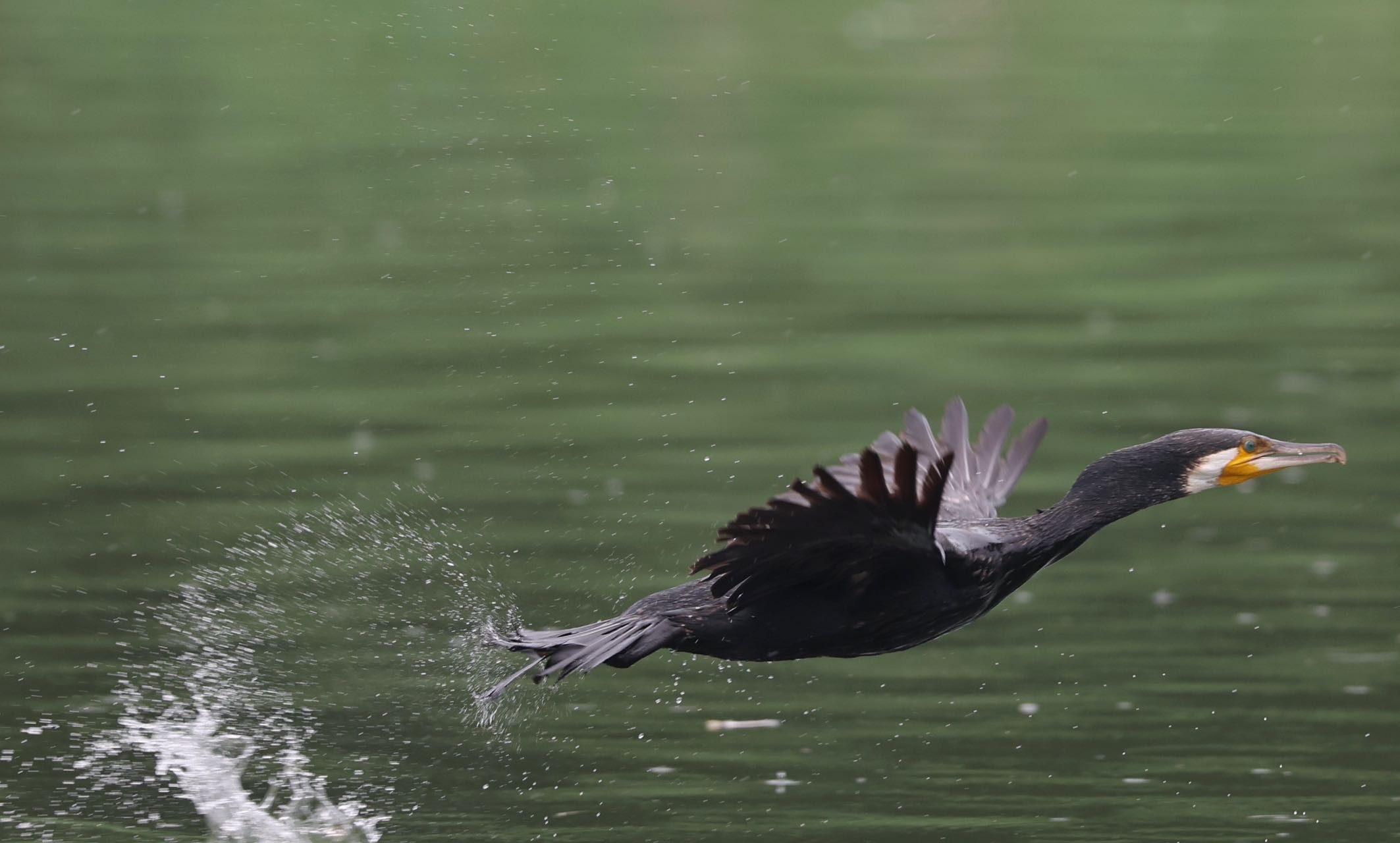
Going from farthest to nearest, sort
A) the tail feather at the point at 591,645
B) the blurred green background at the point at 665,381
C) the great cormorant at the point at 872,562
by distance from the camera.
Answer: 1. the blurred green background at the point at 665,381
2. the tail feather at the point at 591,645
3. the great cormorant at the point at 872,562

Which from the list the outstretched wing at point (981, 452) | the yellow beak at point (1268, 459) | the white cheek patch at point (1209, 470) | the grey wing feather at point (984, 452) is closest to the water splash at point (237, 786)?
the outstretched wing at point (981, 452)

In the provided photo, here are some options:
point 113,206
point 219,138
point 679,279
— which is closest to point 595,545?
point 679,279

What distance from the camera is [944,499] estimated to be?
21.2 feet

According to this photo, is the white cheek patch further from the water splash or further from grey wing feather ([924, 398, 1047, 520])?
the water splash

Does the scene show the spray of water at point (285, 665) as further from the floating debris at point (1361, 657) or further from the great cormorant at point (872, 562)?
the floating debris at point (1361, 657)

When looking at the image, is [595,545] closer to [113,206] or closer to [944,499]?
[944,499]

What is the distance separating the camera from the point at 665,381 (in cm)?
1130

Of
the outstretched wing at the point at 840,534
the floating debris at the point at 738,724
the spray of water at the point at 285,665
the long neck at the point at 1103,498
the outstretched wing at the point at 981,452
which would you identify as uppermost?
the outstretched wing at the point at 840,534

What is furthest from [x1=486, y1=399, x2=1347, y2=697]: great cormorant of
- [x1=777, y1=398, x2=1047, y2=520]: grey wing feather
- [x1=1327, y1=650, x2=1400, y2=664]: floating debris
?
[x1=1327, y1=650, x2=1400, y2=664]: floating debris

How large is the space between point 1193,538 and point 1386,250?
6.13 meters

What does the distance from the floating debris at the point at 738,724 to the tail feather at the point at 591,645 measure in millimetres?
1738

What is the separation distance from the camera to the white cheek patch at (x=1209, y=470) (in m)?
5.74

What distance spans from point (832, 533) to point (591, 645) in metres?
0.72

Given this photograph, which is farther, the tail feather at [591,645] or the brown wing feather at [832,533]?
the tail feather at [591,645]
